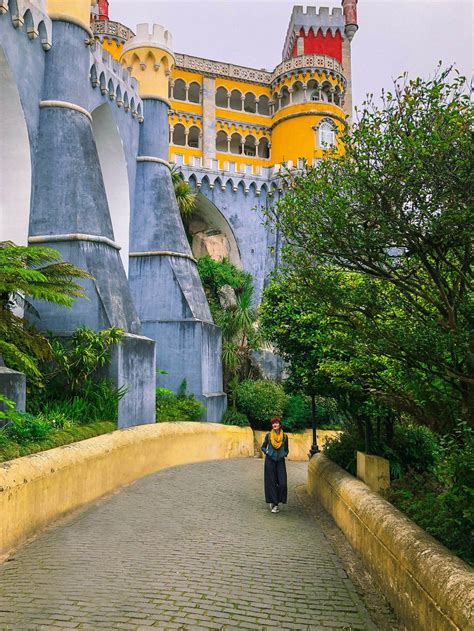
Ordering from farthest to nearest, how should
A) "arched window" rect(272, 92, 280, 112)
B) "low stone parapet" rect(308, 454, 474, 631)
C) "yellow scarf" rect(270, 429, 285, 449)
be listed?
"arched window" rect(272, 92, 280, 112), "yellow scarf" rect(270, 429, 285, 449), "low stone parapet" rect(308, 454, 474, 631)

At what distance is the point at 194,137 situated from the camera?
38344 millimetres

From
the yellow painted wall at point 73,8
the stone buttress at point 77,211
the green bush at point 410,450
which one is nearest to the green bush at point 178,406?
the stone buttress at point 77,211

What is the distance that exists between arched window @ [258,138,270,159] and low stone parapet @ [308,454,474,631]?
33.5 m

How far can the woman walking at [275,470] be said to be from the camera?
9328 mm

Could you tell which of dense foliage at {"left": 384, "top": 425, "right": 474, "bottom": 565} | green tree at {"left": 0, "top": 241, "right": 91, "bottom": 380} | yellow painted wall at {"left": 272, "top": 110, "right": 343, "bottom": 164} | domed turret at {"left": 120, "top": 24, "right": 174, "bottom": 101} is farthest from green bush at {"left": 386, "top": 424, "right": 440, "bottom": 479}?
yellow painted wall at {"left": 272, "top": 110, "right": 343, "bottom": 164}

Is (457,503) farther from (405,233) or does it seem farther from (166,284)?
(166,284)

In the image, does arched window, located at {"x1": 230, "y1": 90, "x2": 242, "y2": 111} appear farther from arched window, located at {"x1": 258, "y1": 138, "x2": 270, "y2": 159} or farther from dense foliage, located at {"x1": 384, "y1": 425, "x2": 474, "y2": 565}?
dense foliage, located at {"x1": 384, "y1": 425, "x2": 474, "y2": 565}

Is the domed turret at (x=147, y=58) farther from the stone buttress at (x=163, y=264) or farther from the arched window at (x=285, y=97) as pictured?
the arched window at (x=285, y=97)

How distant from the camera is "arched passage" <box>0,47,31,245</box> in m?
12.1

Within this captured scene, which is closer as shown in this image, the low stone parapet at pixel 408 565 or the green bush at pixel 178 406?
the low stone parapet at pixel 408 565

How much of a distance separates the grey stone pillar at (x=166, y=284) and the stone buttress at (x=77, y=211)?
3966mm

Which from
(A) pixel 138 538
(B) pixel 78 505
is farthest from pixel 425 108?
(B) pixel 78 505

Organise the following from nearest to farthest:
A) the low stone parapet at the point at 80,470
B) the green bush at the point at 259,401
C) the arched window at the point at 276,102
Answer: the low stone parapet at the point at 80,470 → the green bush at the point at 259,401 → the arched window at the point at 276,102

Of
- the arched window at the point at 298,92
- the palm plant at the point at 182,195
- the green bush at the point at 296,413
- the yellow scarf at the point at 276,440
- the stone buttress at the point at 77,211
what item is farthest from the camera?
the arched window at the point at 298,92
